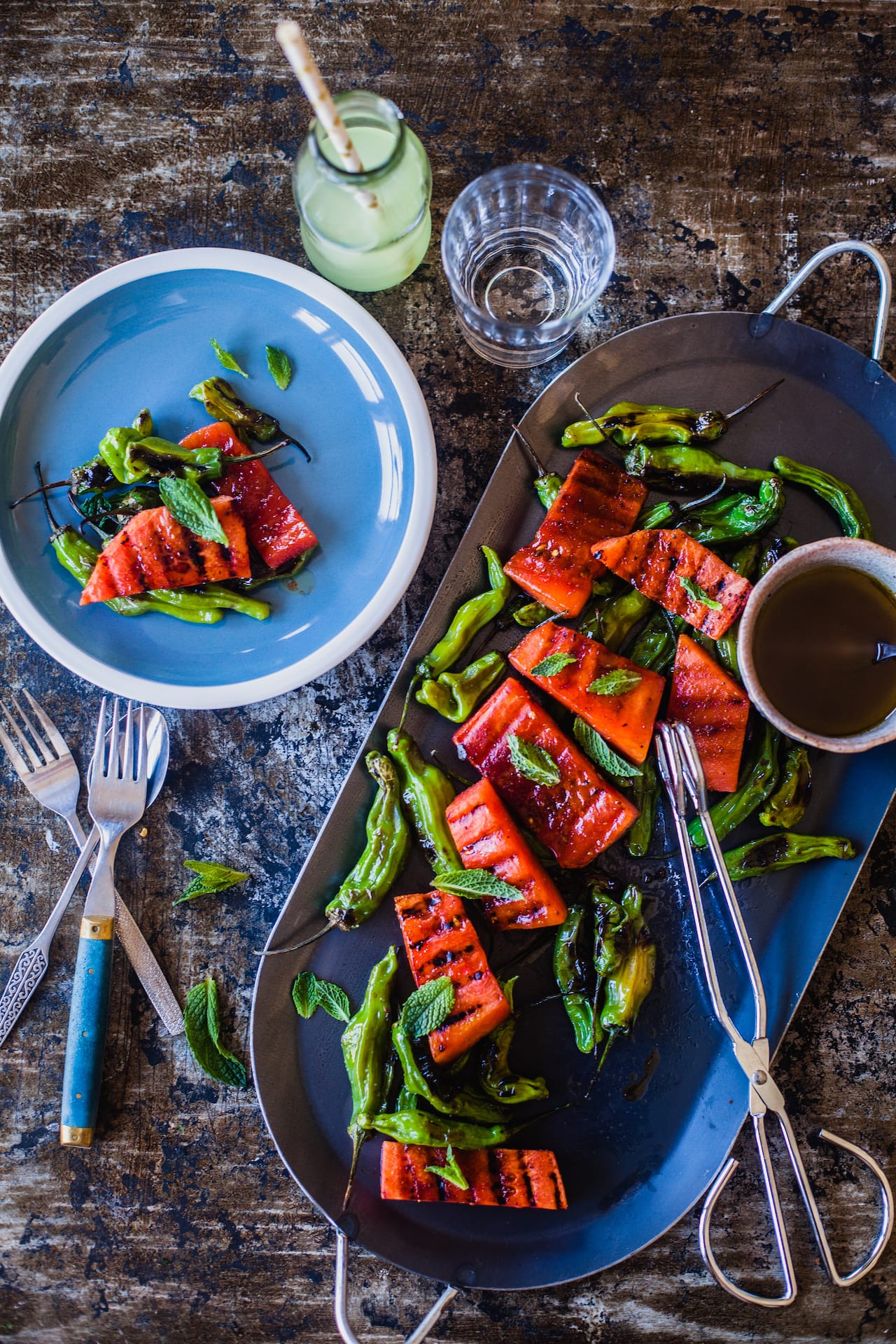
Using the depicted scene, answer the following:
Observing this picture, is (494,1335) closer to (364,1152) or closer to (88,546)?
(364,1152)

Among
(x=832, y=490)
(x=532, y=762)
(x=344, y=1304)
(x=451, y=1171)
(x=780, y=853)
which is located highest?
(x=832, y=490)

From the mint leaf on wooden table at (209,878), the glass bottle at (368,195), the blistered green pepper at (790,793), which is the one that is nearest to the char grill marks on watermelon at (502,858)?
the blistered green pepper at (790,793)

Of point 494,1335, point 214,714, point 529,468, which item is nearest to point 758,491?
point 529,468

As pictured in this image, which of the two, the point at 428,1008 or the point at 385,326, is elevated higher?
the point at 385,326

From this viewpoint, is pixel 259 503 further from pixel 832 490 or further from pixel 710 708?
pixel 832 490

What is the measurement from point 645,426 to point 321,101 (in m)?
1.49

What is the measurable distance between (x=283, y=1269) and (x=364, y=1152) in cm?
82

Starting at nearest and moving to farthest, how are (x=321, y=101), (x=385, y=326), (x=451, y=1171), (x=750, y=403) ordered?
1. (x=321, y=101)
2. (x=451, y=1171)
3. (x=750, y=403)
4. (x=385, y=326)

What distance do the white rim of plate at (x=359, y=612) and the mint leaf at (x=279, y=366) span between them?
0.24 metres

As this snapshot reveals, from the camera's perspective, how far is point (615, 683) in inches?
116

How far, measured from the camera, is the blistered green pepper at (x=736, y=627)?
3.05 meters

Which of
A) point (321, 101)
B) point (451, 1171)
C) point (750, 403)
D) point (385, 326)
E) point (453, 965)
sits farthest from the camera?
point (385, 326)

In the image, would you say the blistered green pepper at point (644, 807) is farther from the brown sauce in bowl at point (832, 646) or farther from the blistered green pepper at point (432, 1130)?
the blistered green pepper at point (432, 1130)

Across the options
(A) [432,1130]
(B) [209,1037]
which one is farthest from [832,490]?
(B) [209,1037]
